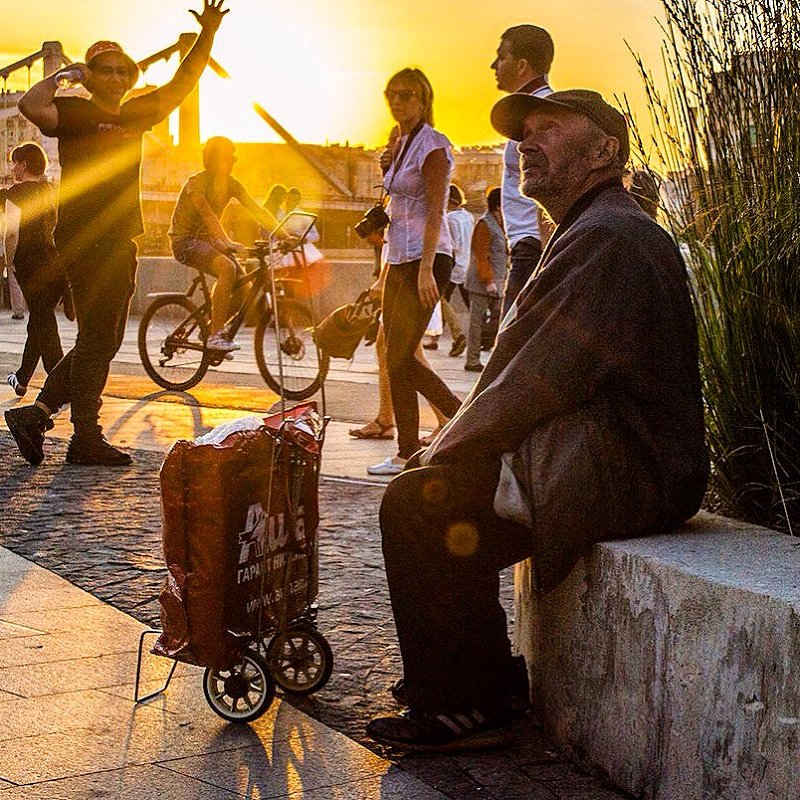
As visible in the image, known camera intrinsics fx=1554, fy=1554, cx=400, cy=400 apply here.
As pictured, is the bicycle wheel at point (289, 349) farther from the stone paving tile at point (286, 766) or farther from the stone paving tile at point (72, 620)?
the stone paving tile at point (286, 766)

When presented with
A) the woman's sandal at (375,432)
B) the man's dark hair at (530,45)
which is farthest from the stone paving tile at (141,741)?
the woman's sandal at (375,432)

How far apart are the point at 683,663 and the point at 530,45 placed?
3.74 metres

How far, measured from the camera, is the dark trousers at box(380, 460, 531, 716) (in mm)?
3453

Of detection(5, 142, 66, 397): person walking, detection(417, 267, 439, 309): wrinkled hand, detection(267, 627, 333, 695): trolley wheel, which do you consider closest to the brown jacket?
detection(267, 627, 333, 695): trolley wheel

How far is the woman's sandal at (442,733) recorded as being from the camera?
136 inches

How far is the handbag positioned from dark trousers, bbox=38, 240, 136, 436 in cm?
183

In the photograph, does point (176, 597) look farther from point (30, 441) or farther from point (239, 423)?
point (30, 441)

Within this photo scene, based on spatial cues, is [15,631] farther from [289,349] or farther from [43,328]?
[289,349]

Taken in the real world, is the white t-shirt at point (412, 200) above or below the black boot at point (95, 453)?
above

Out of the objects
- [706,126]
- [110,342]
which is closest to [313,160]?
[110,342]

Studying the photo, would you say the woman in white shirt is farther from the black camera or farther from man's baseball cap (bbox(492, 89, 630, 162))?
man's baseball cap (bbox(492, 89, 630, 162))

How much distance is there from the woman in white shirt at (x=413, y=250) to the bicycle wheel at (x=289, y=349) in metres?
3.76

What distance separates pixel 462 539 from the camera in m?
3.46

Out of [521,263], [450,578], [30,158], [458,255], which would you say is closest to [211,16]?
[521,263]
